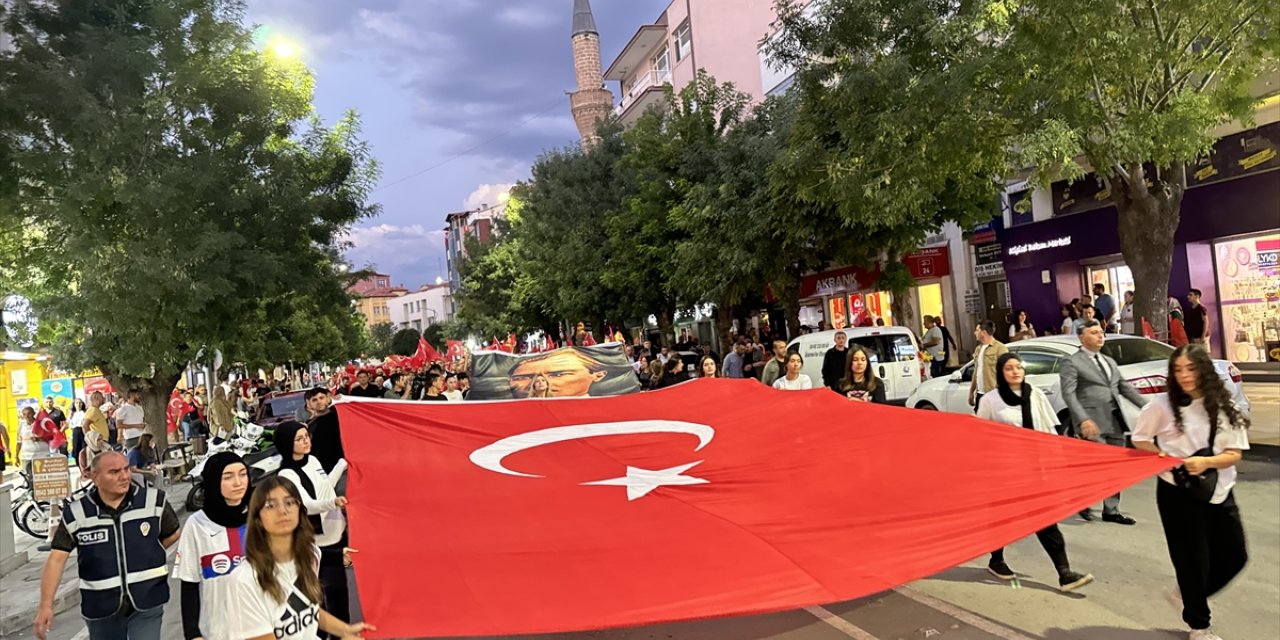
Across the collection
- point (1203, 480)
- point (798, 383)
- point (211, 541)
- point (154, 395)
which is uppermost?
point (154, 395)

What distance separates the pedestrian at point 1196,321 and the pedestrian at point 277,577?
1698cm

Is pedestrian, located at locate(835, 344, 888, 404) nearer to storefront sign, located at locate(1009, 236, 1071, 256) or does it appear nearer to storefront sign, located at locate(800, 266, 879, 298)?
storefront sign, located at locate(1009, 236, 1071, 256)

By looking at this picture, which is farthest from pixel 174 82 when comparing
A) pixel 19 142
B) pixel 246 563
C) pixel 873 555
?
pixel 873 555

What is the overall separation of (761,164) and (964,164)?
31.3ft

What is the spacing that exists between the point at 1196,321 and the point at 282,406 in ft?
65.4

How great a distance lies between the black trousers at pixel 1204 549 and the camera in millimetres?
4676

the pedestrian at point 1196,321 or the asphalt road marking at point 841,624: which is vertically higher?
the pedestrian at point 1196,321

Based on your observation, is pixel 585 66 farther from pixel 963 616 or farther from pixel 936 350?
pixel 963 616

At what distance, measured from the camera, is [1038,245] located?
2256 centimetres

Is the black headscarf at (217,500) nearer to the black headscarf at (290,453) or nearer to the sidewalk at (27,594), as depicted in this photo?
the black headscarf at (290,453)

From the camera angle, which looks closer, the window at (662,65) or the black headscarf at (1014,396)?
the black headscarf at (1014,396)

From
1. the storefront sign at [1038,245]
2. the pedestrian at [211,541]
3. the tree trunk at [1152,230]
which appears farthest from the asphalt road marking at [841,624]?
the storefront sign at [1038,245]

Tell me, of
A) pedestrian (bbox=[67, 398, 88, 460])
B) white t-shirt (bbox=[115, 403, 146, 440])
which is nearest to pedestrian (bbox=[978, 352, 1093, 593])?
white t-shirt (bbox=[115, 403, 146, 440])

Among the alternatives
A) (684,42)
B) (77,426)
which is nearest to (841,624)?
(77,426)
